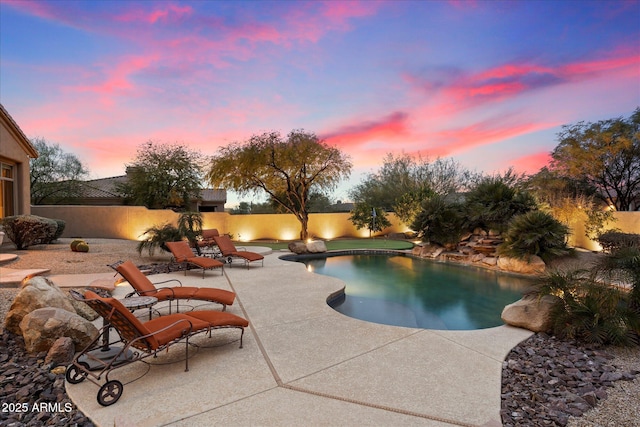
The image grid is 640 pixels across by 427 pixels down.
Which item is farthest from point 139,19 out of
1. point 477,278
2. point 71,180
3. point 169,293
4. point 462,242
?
point 71,180

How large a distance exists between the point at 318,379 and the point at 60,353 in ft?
8.76

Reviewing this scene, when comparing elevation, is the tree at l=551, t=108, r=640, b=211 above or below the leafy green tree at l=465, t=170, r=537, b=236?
above

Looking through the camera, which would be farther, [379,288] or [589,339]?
[379,288]

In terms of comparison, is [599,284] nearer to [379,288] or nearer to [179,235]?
[379,288]

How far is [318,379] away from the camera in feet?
9.56

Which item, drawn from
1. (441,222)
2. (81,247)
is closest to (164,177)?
(81,247)

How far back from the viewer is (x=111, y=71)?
10.2 m

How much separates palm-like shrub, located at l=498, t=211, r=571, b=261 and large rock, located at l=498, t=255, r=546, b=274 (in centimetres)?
15

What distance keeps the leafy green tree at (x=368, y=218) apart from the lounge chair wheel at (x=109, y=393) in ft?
60.5

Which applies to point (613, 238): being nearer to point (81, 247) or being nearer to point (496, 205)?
point (496, 205)

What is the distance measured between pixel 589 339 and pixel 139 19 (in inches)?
483

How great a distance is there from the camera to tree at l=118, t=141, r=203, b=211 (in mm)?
20906

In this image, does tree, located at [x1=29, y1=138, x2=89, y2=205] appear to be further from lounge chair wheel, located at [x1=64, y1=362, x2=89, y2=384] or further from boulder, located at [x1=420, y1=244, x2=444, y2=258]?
lounge chair wheel, located at [x1=64, y1=362, x2=89, y2=384]

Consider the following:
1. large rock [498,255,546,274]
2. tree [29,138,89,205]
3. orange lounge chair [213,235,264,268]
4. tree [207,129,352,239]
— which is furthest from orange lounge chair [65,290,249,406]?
tree [29,138,89,205]
